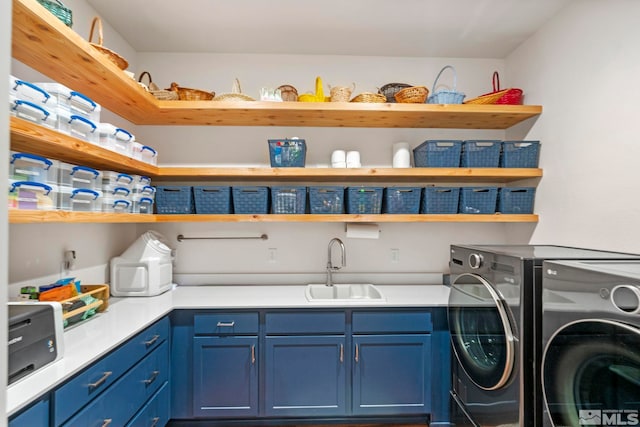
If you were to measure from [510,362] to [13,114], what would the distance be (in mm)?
2159

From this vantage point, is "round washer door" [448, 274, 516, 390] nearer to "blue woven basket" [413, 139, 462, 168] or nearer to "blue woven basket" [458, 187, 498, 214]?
"blue woven basket" [458, 187, 498, 214]

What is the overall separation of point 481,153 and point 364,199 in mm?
915

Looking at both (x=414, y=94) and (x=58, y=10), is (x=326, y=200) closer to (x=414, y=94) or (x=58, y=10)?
(x=414, y=94)

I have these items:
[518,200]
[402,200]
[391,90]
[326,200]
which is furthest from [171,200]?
[518,200]

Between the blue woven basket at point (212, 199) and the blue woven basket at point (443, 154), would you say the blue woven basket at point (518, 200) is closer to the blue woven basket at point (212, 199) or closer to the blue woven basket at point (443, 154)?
the blue woven basket at point (443, 154)

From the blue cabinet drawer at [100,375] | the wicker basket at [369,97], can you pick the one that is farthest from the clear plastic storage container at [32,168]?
the wicker basket at [369,97]

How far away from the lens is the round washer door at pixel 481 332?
4.31 feet

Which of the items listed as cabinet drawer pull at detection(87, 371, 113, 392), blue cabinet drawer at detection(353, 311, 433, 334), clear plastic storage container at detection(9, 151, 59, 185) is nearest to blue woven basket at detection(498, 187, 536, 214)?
blue cabinet drawer at detection(353, 311, 433, 334)

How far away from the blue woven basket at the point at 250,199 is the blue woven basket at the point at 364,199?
62 cm

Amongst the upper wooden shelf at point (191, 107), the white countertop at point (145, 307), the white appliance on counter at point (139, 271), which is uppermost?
the upper wooden shelf at point (191, 107)

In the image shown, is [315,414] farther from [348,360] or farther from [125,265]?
[125,265]

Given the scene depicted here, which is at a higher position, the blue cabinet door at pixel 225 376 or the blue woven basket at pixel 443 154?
the blue woven basket at pixel 443 154

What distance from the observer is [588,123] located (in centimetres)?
181

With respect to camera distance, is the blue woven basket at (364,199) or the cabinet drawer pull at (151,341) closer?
the cabinet drawer pull at (151,341)
